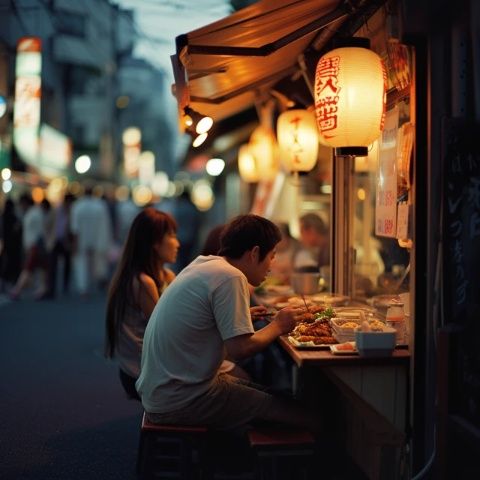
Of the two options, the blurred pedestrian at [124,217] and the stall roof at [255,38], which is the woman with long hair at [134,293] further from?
the blurred pedestrian at [124,217]

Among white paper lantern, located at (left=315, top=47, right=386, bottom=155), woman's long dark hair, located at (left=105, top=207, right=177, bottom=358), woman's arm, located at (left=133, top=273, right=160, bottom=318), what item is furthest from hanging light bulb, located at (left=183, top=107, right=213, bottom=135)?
woman's arm, located at (left=133, top=273, right=160, bottom=318)

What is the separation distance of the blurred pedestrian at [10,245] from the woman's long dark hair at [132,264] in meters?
11.8

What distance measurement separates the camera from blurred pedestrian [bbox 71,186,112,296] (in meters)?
18.0

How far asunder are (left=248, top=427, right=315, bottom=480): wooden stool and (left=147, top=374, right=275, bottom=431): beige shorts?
0.81ft

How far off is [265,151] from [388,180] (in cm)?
645

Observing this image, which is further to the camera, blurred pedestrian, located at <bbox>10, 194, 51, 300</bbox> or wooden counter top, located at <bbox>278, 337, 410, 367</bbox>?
blurred pedestrian, located at <bbox>10, 194, 51, 300</bbox>

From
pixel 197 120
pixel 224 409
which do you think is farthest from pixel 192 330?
pixel 197 120

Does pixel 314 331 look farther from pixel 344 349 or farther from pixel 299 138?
pixel 299 138

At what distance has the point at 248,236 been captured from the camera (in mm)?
4859

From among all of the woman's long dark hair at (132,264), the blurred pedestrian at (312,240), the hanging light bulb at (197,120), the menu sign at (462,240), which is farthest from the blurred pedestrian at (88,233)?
the menu sign at (462,240)

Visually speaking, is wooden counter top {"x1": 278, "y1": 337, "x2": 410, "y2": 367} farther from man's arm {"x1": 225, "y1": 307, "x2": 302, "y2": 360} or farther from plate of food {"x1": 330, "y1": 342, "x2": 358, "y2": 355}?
man's arm {"x1": 225, "y1": 307, "x2": 302, "y2": 360}

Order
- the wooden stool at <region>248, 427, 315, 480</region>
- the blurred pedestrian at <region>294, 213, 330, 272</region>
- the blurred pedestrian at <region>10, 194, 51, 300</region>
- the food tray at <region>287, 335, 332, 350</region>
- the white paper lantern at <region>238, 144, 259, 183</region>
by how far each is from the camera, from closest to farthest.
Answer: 1. the wooden stool at <region>248, 427, 315, 480</region>
2. the food tray at <region>287, 335, 332, 350</region>
3. the blurred pedestrian at <region>294, 213, 330, 272</region>
4. the white paper lantern at <region>238, 144, 259, 183</region>
5. the blurred pedestrian at <region>10, 194, 51, 300</region>

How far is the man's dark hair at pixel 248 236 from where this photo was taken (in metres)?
4.86

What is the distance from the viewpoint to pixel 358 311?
6.03 meters
